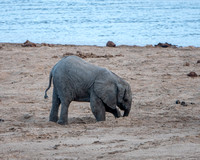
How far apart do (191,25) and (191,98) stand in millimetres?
22676

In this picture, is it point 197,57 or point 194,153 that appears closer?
point 194,153

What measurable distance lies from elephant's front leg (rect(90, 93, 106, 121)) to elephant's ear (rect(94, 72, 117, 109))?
0.26 feet

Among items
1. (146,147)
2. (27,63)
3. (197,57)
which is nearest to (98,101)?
(146,147)

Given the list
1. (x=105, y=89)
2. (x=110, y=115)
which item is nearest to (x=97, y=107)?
(x=105, y=89)

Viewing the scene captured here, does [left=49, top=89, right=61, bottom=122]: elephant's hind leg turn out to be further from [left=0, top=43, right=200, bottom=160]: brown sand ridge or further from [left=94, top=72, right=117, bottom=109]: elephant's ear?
[left=94, top=72, right=117, bottom=109]: elephant's ear

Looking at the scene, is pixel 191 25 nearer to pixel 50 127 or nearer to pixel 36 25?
pixel 36 25

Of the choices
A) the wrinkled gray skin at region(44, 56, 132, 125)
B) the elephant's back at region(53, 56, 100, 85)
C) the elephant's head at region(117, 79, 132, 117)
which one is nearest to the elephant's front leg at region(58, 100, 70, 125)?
the wrinkled gray skin at region(44, 56, 132, 125)

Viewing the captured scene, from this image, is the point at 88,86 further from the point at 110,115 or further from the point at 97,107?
the point at 110,115

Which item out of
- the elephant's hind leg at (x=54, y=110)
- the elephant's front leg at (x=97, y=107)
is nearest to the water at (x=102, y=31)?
the elephant's hind leg at (x=54, y=110)

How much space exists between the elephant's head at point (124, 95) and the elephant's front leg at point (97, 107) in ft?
1.15

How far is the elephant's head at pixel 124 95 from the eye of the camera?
28.3ft

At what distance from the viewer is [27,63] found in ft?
49.5

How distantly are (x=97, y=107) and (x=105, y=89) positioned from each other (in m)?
0.34

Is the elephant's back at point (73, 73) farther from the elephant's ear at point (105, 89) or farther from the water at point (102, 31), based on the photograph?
the water at point (102, 31)
